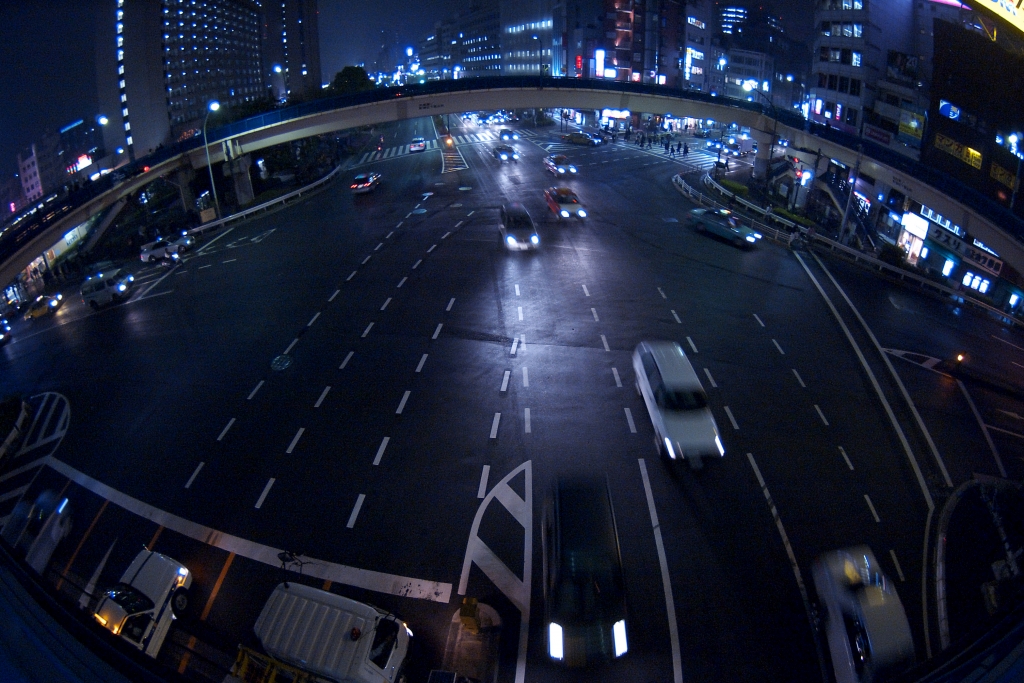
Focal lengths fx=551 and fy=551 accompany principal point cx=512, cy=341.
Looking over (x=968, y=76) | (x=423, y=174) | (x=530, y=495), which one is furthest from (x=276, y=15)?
(x=530, y=495)

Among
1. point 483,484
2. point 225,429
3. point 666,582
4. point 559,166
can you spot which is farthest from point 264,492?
point 559,166

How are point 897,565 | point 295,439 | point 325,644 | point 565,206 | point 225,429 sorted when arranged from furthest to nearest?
point 565,206
point 225,429
point 295,439
point 897,565
point 325,644

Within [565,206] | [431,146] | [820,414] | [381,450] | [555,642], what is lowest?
[555,642]

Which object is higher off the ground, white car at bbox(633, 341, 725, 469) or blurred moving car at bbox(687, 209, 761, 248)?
blurred moving car at bbox(687, 209, 761, 248)

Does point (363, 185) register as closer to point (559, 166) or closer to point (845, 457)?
point (559, 166)

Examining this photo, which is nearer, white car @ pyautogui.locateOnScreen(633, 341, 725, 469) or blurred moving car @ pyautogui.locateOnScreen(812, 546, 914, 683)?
blurred moving car @ pyautogui.locateOnScreen(812, 546, 914, 683)

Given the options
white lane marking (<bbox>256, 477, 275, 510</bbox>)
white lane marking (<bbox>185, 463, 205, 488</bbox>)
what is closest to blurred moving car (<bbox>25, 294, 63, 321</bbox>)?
white lane marking (<bbox>185, 463, 205, 488</bbox>)

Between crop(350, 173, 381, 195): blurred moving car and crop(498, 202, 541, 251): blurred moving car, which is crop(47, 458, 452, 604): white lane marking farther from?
crop(350, 173, 381, 195): blurred moving car
